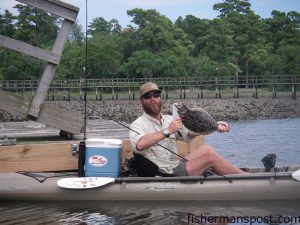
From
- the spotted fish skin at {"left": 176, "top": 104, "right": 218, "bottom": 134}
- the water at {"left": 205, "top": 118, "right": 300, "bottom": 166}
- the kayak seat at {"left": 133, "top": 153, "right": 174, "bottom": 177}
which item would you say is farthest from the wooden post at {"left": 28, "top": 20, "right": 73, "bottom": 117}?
the water at {"left": 205, "top": 118, "right": 300, "bottom": 166}

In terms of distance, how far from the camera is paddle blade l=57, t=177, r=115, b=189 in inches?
288

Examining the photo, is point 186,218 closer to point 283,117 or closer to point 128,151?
point 128,151

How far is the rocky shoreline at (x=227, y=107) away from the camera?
138 ft

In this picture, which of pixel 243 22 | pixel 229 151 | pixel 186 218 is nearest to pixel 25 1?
pixel 186 218

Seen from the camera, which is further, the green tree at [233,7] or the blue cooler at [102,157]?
the green tree at [233,7]

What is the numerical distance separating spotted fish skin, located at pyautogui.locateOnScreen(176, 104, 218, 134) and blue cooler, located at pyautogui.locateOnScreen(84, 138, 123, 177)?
941 mm

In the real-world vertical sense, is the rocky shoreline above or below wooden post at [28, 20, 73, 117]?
below

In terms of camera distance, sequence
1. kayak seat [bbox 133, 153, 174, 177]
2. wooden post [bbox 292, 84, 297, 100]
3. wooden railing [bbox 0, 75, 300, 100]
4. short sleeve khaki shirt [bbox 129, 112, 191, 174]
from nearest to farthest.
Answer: short sleeve khaki shirt [bbox 129, 112, 191, 174]
kayak seat [bbox 133, 153, 174, 177]
wooden railing [bbox 0, 75, 300, 100]
wooden post [bbox 292, 84, 297, 100]

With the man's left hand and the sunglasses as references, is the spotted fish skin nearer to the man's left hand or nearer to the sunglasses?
the man's left hand

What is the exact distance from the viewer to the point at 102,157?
7.38 metres

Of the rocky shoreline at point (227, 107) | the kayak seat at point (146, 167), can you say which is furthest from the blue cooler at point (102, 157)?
the rocky shoreline at point (227, 107)

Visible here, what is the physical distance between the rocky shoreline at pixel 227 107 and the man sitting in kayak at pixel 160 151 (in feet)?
104

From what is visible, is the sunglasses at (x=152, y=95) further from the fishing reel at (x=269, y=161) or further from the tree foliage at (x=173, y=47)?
the tree foliage at (x=173, y=47)

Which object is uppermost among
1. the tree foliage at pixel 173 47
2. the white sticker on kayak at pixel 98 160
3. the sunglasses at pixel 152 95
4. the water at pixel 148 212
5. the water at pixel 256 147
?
the tree foliage at pixel 173 47
